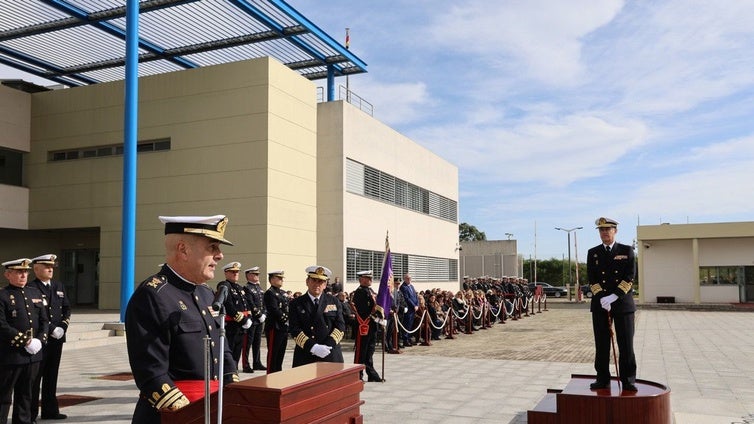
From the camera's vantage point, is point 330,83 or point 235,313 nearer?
point 235,313

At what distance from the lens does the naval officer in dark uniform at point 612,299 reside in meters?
7.24

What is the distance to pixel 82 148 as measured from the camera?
85.2 feet

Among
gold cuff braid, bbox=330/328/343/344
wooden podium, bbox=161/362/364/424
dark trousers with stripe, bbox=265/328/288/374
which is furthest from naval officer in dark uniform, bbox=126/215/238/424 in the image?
dark trousers with stripe, bbox=265/328/288/374

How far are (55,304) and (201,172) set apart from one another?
51.4 ft

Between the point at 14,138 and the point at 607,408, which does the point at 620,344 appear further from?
the point at 14,138

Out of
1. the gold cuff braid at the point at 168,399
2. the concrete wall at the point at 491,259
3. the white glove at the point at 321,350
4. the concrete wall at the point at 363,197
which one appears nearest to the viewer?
the gold cuff braid at the point at 168,399

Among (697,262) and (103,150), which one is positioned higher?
(103,150)

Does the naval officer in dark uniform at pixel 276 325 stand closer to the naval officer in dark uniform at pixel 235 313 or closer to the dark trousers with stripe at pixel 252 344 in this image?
the naval officer in dark uniform at pixel 235 313

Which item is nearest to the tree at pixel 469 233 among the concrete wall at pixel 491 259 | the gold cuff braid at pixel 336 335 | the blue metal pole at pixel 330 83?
the concrete wall at pixel 491 259

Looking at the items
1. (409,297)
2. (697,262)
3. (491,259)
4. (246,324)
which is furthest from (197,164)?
(491,259)

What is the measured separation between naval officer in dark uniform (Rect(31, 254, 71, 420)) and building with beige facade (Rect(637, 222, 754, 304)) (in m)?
39.2

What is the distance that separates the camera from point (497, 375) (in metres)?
12.0

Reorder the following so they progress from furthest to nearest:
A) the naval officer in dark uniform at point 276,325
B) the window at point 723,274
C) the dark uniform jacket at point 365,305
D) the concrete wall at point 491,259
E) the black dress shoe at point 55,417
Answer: the concrete wall at point 491,259 < the window at point 723,274 < the dark uniform jacket at point 365,305 < the naval officer in dark uniform at point 276,325 < the black dress shoe at point 55,417

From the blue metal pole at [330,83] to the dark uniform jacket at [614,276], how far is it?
21.2 metres
